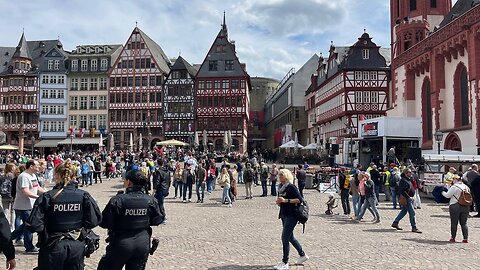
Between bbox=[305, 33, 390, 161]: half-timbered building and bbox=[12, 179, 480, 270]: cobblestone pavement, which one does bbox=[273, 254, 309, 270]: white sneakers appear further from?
bbox=[305, 33, 390, 161]: half-timbered building

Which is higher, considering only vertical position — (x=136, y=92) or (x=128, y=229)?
(x=136, y=92)

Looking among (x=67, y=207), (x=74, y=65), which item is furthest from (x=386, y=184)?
(x=74, y=65)

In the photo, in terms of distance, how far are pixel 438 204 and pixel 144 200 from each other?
54.2 feet

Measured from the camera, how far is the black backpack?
9.21 m

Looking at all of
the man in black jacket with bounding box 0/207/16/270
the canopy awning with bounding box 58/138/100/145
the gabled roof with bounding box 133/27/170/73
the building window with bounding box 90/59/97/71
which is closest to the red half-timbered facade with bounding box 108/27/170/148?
the gabled roof with bounding box 133/27/170/73

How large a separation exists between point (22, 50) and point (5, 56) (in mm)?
6043

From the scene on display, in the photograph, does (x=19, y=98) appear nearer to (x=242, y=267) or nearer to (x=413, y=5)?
(x=413, y=5)

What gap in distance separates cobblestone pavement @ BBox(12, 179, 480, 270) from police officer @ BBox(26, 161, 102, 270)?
317cm

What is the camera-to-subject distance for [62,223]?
14.9ft

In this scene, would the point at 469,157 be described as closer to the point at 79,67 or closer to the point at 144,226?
the point at 144,226

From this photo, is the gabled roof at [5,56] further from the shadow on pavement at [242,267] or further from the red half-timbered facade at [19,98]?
the shadow on pavement at [242,267]

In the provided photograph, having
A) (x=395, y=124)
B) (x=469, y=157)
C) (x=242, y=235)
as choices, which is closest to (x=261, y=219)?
(x=242, y=235)

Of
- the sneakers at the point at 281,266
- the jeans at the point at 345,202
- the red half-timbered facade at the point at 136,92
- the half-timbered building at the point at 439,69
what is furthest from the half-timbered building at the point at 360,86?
the sneakers at the point at 281,266

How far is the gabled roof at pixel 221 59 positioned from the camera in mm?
60875
